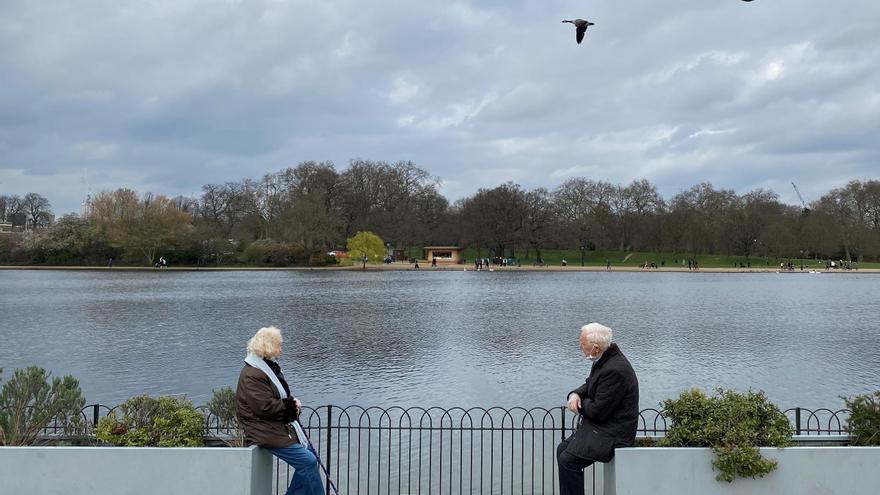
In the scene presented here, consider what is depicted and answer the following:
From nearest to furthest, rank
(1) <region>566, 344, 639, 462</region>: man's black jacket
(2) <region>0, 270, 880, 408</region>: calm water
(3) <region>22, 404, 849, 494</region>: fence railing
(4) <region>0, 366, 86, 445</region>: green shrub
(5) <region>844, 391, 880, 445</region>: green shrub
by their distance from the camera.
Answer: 1. (1) <region>566, 344, 639, 462</region>: man's black jacket
2. (5) <region>844, 391, 880, 445</region>: green shrub
3. (4) <region>0, 366, 86, 445</region>: green shrub
4. (3) <region>22, 404, 849, 494</region>: fence railing
5. (2) <region>0, 270, 880, 408</region>: calm water

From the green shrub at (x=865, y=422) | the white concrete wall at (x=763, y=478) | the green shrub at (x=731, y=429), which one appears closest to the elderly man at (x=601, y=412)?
the white concrete wall at (x=763, y=478)

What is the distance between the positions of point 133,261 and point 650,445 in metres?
90.3

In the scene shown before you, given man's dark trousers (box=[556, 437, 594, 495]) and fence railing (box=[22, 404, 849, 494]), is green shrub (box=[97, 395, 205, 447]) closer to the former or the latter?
fence railing (box=[22, 404, 849, 494])

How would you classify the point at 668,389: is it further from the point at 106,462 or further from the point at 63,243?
the point at 63,243

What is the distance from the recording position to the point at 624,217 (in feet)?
356

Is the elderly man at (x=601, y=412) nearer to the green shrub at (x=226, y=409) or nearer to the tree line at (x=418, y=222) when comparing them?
the green shrub at (x=226, y=409)

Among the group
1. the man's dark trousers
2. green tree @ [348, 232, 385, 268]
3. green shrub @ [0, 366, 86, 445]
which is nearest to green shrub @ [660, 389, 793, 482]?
the man's dark trousers

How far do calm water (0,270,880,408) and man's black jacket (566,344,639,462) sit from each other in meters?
7.22

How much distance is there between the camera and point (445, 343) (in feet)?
68.6

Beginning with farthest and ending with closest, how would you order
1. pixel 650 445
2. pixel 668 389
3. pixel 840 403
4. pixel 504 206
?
pixel 504 206
pixel 668 389
pixel 840 403
pixel 650 445

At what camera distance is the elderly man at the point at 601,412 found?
5.59 m

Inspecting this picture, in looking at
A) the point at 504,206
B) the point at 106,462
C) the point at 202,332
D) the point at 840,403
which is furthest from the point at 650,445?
the point at 504,206

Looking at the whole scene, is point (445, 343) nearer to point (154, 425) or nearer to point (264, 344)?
point (154, 425)

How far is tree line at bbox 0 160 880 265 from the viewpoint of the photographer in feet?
281
